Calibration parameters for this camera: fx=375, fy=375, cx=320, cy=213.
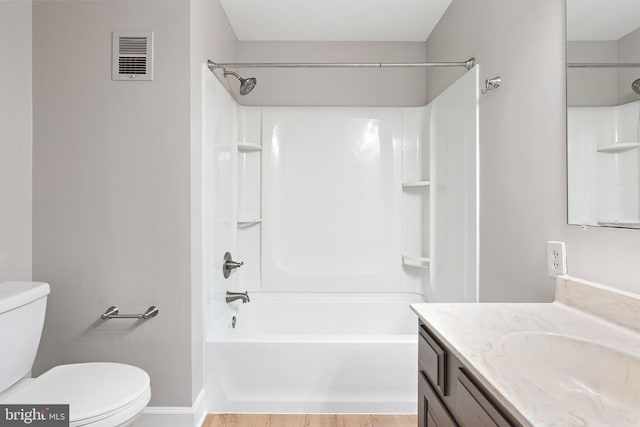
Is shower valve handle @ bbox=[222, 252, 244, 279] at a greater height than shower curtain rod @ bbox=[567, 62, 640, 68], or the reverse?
shower curtain rod @ bbox=[567, 62, 640, 68]

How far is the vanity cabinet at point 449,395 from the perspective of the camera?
2.63 feet

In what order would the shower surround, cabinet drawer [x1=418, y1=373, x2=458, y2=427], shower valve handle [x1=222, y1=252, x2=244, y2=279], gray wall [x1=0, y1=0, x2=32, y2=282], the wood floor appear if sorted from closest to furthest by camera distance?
cabinet drawer [x1=418, y1=373, x2=458, y2=427]
gray wall [x1=0, y1=0, x2=32, y2=282]
the wood floor
shower valve handle [x1=222, y1=252, x2=244, y2=279]
the shower surround

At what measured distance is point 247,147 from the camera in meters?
2.90

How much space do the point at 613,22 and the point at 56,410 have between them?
7.30ft

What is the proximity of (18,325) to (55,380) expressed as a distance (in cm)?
27

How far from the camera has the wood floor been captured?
2.02 m

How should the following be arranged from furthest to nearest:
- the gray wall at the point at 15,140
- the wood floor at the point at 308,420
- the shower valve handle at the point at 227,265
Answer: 1. the shower valve handle at the point at 227,265
2. the wood floor at the point at 308,420
3. the gray wall at the point at 15,140

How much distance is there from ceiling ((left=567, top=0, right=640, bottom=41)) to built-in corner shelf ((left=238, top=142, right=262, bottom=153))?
2.09 meters

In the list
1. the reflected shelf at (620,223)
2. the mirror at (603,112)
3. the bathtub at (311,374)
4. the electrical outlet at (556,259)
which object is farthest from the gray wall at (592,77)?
the bathtub at (311,374)

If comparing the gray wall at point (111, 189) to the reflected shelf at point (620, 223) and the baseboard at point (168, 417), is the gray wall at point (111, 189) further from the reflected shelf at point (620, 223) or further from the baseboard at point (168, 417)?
the reflected shelf at point (620, 223)

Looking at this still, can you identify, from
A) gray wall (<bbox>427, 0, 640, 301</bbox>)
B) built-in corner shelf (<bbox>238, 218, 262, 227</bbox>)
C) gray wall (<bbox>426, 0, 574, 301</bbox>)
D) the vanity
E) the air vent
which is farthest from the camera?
built-in corner shelf (<bbox>238, 218, 262, 227</bbox>)

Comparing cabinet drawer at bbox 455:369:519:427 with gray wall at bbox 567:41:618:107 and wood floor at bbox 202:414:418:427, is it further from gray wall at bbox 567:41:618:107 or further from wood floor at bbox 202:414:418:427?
wood floor at bbox 202:414:418:427

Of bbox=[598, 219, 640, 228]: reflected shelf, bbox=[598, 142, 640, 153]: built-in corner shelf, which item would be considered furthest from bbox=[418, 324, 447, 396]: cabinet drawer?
bbox=[598, 142, 640, 153]: built-in corner shelf

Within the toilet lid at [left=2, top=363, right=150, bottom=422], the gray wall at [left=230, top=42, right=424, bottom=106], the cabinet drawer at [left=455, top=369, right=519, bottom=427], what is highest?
the gray wall at [left=230, top=42, right=424, bottom=106]
